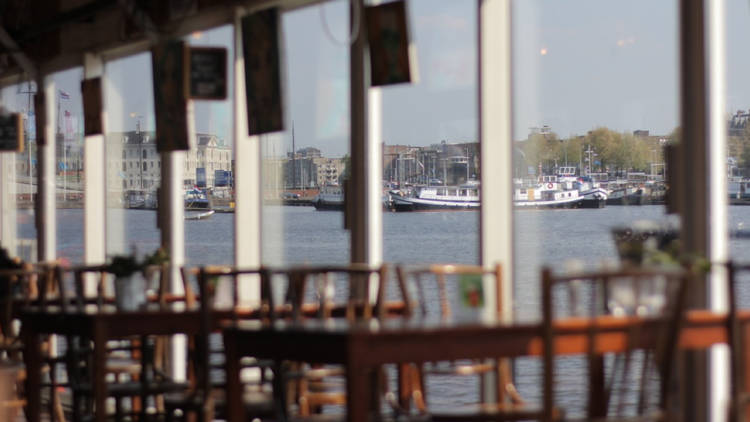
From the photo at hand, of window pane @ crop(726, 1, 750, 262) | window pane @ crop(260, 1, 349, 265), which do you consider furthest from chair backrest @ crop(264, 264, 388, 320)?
window pane @ crop(726, 1, 750, 262)

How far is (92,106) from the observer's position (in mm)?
9000

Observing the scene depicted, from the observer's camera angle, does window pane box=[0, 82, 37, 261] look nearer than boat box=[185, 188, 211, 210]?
No

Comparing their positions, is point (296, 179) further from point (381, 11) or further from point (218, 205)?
point (381, 11)

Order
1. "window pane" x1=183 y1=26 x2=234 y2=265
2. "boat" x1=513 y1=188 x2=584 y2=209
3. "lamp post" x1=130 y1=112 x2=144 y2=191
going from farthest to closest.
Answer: "lamp post" x1=130 y1=112 x2=144 y2=191 < "window pane" x1=183 y1=26 x2=234 y2=265 < "boat" x1=513 y1=188 x2=584 y2=209

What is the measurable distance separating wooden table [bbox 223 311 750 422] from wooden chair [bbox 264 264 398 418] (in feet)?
2.45

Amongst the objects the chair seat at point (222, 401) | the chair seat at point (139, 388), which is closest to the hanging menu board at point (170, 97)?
the chair seat at point (139, 388)

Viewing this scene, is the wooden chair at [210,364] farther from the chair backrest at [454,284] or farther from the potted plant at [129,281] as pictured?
the chair backrest at [454,284]

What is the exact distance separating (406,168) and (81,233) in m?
4.48

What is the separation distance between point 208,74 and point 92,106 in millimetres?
2365

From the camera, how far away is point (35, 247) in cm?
1077

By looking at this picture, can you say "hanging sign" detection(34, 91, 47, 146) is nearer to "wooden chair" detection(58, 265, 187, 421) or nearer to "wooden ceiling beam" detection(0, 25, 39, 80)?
"wooden ceiling beam" detection(0, 25, 39, 80)

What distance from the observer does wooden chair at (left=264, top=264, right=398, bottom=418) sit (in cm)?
457

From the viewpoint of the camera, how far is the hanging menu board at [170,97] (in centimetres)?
745

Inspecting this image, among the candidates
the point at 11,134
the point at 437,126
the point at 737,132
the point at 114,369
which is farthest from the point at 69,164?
the point at 737,132
